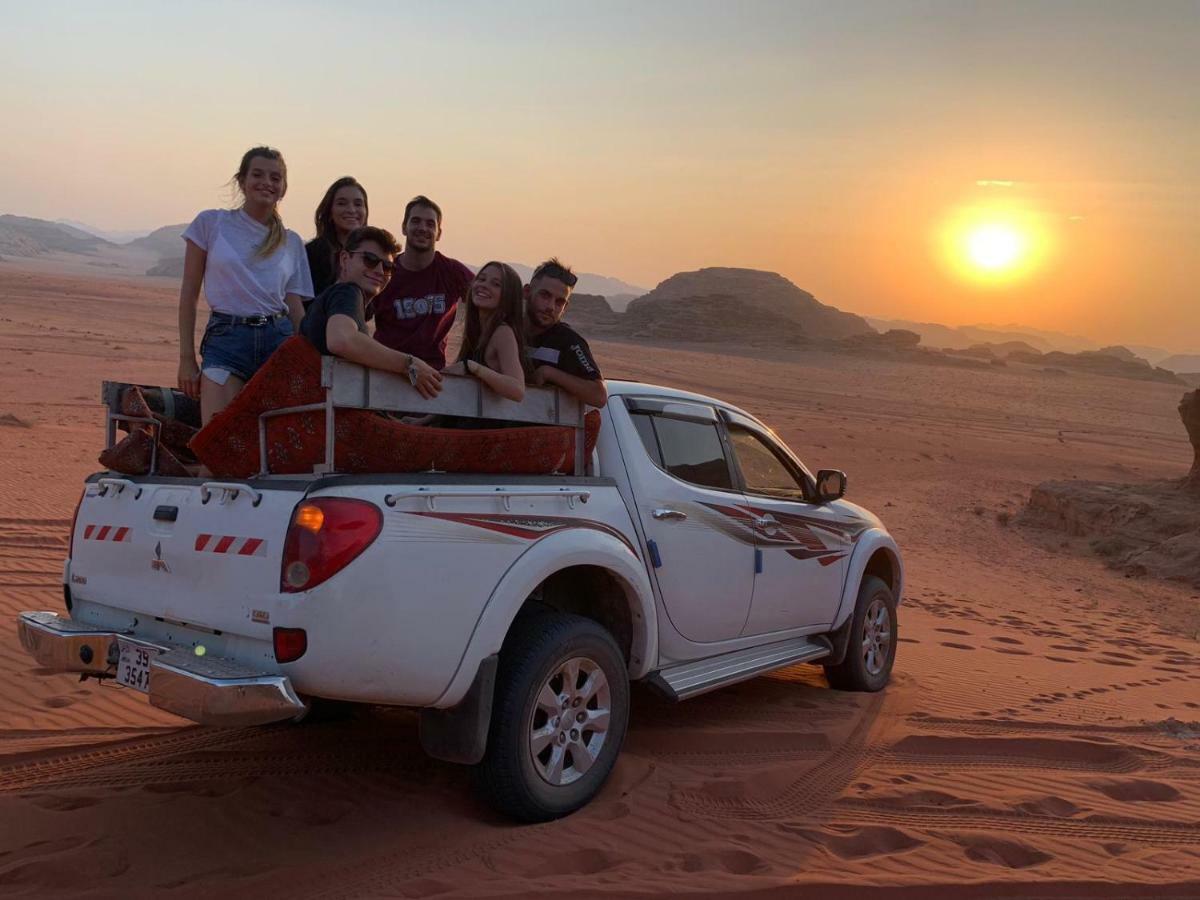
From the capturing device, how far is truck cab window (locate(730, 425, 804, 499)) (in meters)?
5.91

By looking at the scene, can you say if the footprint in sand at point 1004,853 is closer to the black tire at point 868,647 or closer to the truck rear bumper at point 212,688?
the black tire at point 868,647

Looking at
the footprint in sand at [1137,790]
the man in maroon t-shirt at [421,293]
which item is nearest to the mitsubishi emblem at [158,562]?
the man in maroon t-shirt at [421,293]

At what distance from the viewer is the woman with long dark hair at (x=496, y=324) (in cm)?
484

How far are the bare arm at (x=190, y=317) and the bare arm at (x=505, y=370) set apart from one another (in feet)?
4.78

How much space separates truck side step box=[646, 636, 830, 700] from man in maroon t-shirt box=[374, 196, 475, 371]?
1.92 m

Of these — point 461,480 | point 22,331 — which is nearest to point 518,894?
point 461,480

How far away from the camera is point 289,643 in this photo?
3713 millimetres

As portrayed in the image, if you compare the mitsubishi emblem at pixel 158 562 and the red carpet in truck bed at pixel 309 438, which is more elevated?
the red carpet in truck bed at pixel 309 438

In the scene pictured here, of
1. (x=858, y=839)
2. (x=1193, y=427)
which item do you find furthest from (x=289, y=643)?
(x=1193, y=427)

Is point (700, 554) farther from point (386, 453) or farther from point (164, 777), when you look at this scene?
point (164, 777)

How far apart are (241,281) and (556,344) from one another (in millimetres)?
1566

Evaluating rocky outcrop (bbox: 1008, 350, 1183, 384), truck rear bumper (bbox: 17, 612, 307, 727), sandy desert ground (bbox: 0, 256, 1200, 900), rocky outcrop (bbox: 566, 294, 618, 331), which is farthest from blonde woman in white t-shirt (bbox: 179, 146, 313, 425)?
rocky outcrop (bbox: 1008, 350, 1183, 384)

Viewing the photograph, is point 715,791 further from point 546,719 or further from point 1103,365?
point 1103,365

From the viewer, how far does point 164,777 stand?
478cm
